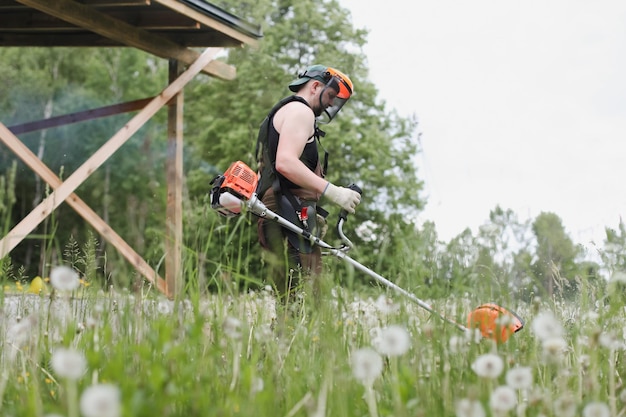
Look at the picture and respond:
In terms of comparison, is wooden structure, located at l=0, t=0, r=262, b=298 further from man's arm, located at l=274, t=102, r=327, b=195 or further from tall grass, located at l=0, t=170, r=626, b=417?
tall grass, located at l=0, t=170, r=626, b=417

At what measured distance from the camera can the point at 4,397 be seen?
2.48m

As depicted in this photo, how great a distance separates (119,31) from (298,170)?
5.31 meters

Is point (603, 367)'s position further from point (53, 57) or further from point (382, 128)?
point (53, 57)

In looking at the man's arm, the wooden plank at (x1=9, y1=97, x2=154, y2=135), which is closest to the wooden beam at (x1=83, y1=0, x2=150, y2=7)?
the wooden plank at (x1=9, y1=97, x2=154, y2=135)

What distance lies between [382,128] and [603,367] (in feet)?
84.6

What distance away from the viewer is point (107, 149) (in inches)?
373

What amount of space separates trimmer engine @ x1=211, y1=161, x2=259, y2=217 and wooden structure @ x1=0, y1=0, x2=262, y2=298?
3.83 m

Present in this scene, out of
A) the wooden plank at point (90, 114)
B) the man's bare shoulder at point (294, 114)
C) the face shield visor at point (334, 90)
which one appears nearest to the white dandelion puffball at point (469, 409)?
the man's bare shoulder at point (294, 114)

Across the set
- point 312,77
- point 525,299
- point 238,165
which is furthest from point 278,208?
point 525,299

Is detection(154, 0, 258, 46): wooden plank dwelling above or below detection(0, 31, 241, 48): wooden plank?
below

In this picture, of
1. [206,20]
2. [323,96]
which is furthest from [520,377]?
[206,20]

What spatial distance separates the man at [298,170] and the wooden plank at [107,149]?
3313mm

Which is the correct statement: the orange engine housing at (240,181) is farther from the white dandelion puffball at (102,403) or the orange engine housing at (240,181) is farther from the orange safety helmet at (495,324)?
the white dandelion puffball at (102,403)

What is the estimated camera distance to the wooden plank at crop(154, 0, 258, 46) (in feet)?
29.3
